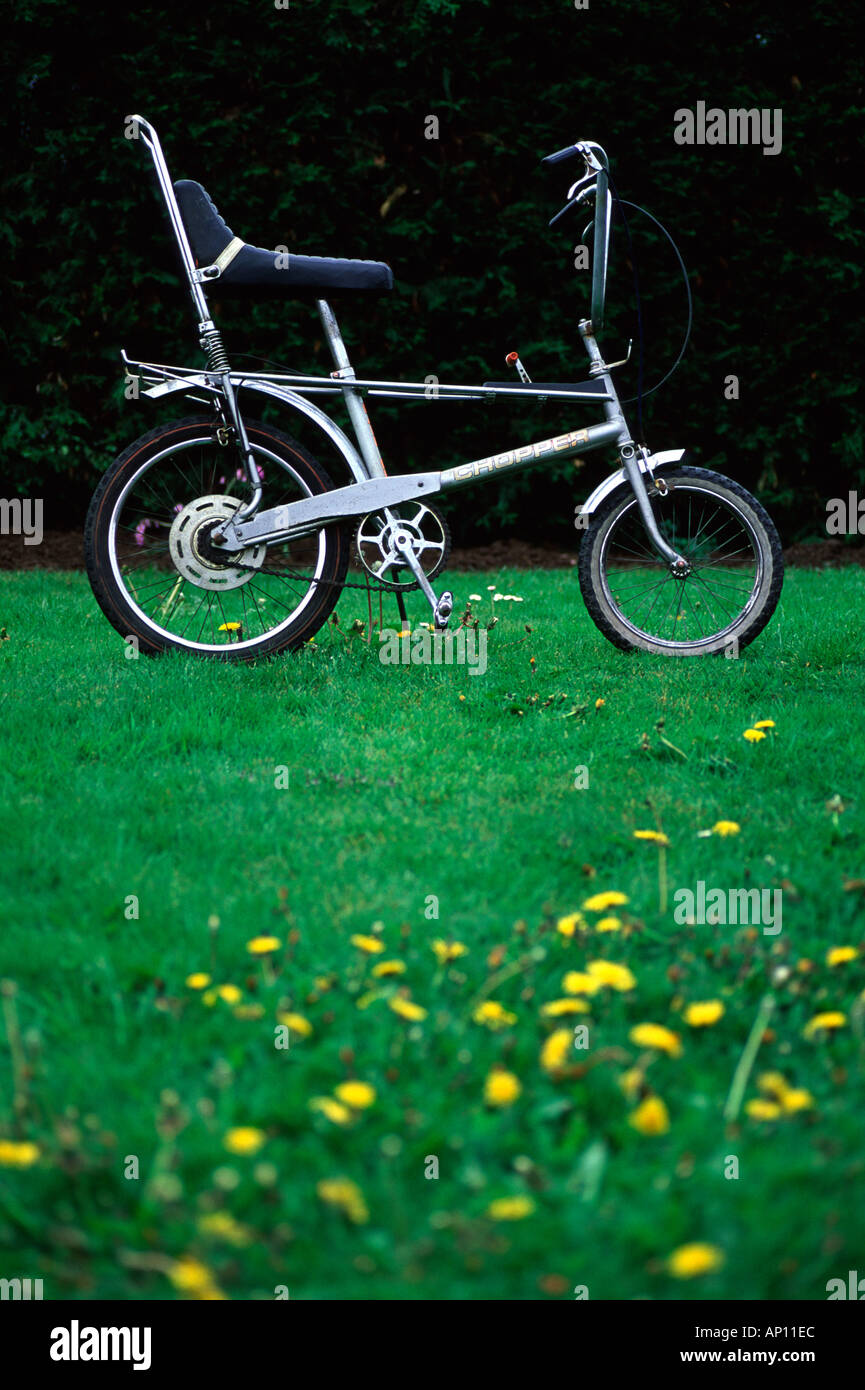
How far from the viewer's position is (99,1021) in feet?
5.58

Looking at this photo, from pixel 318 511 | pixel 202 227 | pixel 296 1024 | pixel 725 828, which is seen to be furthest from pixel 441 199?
pixel 296 1024


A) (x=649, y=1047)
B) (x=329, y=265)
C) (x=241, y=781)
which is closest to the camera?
(x=649, y=1047)

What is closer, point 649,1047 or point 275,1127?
point 275,1127

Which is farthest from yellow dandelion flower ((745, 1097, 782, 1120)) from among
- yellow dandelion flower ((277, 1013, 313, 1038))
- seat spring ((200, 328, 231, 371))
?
seat spring ((200, 328, 231, 371))

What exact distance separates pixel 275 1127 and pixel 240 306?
5.37 metres

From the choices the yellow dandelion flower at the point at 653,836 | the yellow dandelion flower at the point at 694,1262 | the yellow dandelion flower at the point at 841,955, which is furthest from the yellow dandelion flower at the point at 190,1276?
the yellow dandelion flower at the point at 653,836

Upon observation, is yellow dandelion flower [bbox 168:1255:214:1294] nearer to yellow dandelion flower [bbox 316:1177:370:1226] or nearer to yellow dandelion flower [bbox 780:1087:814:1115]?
yellow dandelion flower [bbox 316:1177:370:1226]

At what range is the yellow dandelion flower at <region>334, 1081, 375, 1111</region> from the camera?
1.42 meters

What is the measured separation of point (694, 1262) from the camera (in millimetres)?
1175

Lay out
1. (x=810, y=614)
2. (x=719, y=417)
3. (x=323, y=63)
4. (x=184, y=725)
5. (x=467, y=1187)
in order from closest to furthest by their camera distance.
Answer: (x=467, y=1187) < (x=184, y=725) < (x=810, y=614) < (x=323, y=63) < (x=719, y=417)

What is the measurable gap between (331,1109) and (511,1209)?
0.87ft

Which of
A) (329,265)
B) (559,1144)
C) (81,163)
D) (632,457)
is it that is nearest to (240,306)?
(81,163)

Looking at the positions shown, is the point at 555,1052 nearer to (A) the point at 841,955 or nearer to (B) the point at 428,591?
(A) the point at 841,955

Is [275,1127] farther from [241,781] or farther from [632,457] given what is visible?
[632,457]
